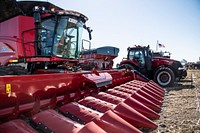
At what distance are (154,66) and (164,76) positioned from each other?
93cm

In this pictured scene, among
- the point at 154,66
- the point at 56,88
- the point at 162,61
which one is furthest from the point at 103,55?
the point at 56,88

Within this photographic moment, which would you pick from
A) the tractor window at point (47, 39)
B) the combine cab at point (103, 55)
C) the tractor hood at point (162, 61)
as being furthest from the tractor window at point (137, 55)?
the tractor window at point (47, 39)

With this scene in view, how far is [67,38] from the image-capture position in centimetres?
530

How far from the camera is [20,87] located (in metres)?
2.03

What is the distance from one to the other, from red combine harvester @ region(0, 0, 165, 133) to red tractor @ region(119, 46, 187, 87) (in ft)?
11.3

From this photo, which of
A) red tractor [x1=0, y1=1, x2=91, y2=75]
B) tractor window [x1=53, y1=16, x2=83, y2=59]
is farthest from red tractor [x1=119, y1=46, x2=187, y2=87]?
red tractor [x1=0, y1=1, x2=91, y2=75]

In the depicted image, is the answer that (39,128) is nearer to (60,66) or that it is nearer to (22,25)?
(60,66)

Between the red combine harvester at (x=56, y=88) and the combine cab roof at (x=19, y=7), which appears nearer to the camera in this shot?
the red combine harvester at (x=56, y=88)

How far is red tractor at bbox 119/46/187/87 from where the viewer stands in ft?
34.0

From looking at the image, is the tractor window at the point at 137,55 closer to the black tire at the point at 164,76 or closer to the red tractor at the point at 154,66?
the red tractor at the point at 154,66

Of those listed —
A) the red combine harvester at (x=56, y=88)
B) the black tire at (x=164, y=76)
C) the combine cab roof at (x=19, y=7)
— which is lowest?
the black tire at (x=164, y=76)

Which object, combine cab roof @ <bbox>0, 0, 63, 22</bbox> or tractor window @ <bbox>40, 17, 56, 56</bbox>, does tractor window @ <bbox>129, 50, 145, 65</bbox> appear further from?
tractor window @ <bbox>40, 17, 56, 56</bbox>

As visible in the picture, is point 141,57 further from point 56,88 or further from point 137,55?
point 56,88

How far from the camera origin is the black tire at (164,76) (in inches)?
401
